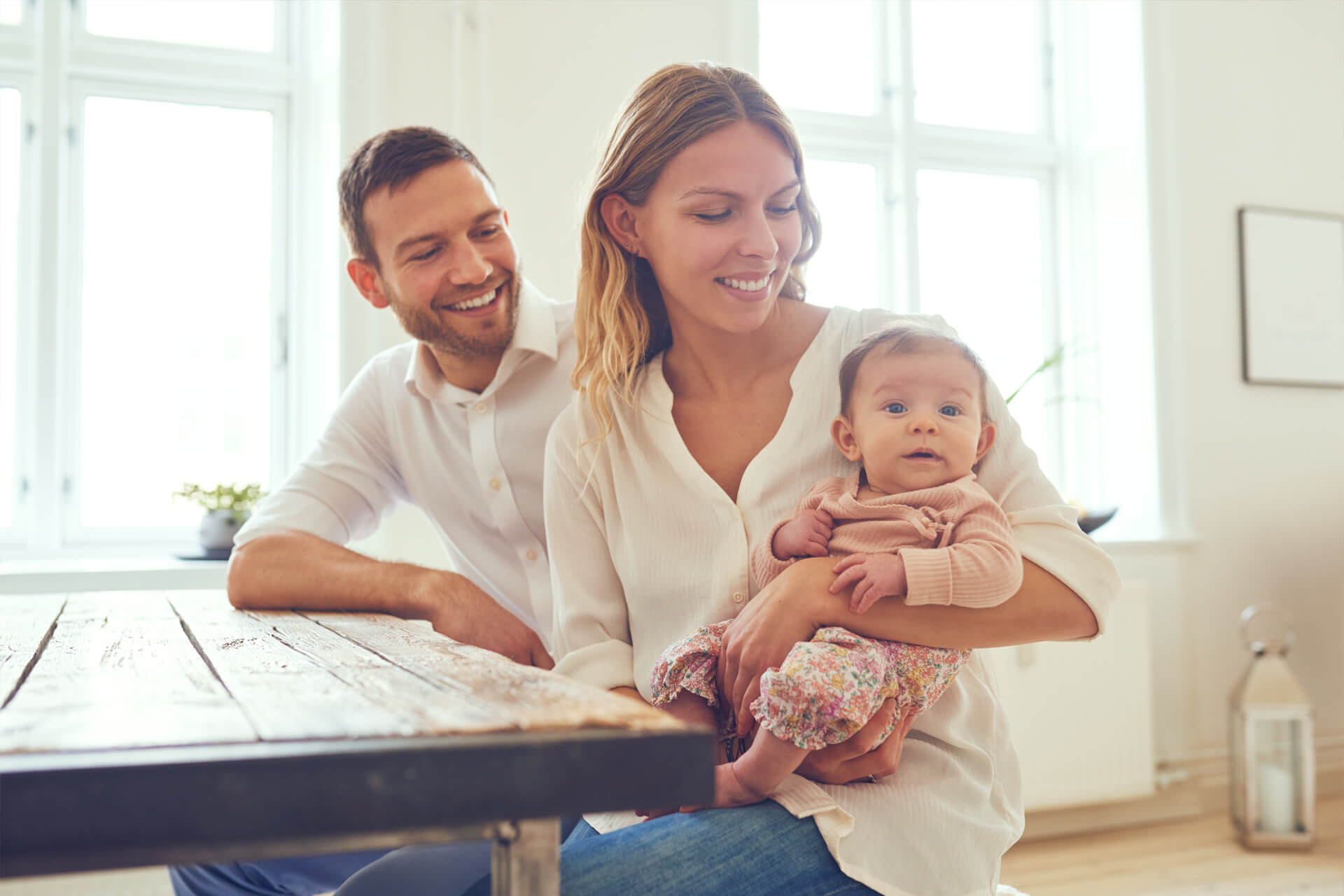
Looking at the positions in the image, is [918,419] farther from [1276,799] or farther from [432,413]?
[1276,799]

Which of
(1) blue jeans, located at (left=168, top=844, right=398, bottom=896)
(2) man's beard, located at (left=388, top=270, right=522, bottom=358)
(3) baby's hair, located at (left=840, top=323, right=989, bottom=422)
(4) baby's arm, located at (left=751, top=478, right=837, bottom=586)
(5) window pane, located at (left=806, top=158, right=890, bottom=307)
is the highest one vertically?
(5) window pane, located at (left=806, top=158, right=890, bottom=307)

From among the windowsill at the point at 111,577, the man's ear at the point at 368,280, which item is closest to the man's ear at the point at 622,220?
the man's ear at the point at 368,280

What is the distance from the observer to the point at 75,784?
486 mm

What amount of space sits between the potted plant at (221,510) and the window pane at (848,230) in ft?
6.55

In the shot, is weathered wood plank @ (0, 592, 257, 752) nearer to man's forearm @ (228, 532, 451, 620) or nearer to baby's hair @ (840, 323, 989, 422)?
man's forearm @ (228, 532, 451, 620)

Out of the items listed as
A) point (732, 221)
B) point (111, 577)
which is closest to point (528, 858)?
point (732, 221)

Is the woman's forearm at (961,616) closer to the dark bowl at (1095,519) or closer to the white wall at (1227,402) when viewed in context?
the dark bowl at (1095,519)

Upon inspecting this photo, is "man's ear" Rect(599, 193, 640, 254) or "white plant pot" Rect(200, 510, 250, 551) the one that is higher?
"man's ear" Rect(599, 193, 640, 254)

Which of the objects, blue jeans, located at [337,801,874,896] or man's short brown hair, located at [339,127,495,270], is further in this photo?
man's short brown hair, located at [339,127,495,270]

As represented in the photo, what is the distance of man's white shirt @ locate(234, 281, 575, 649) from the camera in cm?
175

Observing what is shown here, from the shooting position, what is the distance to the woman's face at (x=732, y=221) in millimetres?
1232

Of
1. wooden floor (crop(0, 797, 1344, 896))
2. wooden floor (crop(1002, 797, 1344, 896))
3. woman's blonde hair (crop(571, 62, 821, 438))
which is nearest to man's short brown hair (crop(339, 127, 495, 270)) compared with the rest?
woman's blonde hair (crop(571, 62, 821, 438))

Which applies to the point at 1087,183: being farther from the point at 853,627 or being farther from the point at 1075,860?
the point at 853,627

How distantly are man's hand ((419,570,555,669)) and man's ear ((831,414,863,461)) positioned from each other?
507mm
